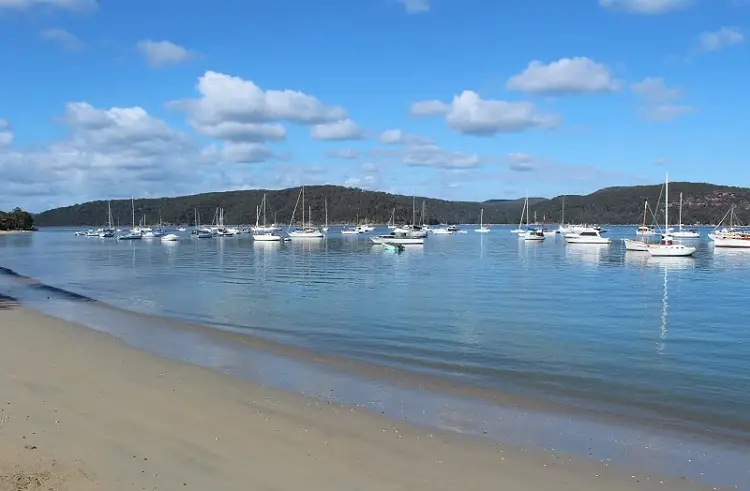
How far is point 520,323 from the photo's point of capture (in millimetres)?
24156

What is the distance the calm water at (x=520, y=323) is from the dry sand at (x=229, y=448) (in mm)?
4318

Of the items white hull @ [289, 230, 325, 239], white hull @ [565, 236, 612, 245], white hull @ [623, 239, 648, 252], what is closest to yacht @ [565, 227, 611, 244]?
white hull @ [565, 236, 612, 245]

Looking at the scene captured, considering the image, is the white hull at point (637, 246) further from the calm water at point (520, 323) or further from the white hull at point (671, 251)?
the calm water at point (520, 323)

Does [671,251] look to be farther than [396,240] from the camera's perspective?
No

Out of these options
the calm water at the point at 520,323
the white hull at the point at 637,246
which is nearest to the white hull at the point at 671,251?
the white hull at the point at 637,246

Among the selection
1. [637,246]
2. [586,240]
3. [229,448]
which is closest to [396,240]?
[586,240]

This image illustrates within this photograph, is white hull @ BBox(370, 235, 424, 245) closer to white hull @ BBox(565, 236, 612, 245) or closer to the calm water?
white hull @ BBox(565, 236, 612, 245)

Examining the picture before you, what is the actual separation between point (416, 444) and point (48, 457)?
5.35 metres

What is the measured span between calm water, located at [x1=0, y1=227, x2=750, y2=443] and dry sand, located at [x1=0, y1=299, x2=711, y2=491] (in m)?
4.32

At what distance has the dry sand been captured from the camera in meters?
8.08

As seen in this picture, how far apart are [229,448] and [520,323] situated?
16.8 m

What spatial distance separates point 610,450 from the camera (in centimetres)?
1000

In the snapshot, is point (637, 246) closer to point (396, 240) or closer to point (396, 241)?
point (396, 241)

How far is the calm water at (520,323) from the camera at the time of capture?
47.1ft
